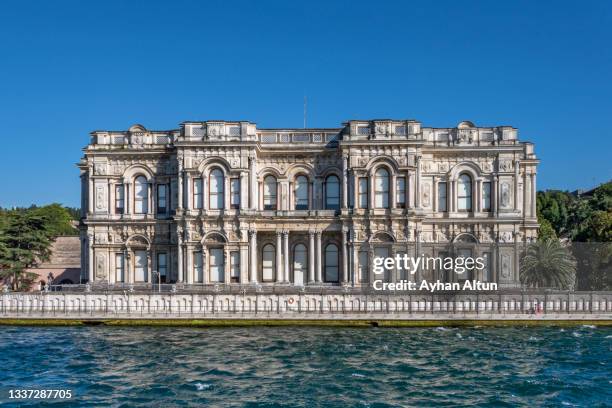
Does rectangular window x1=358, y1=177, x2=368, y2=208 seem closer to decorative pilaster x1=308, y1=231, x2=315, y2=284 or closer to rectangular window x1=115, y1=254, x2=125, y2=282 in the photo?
decorative pilaster x1=308, y1=231, x2=315, y2=284

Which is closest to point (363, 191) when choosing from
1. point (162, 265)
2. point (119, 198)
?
point (162, 265)

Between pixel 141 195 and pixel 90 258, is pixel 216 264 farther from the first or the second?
pixel 90 258

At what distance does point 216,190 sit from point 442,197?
14604mm

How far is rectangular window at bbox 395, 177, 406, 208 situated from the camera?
3792 centimetres

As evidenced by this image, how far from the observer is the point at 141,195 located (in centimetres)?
4044

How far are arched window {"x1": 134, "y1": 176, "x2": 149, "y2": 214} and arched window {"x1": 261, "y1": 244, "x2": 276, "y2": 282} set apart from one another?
8.31 meters

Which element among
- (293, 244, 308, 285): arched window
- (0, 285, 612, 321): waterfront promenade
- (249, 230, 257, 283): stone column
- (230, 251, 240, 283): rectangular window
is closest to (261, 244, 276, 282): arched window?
(293, 244, 308, 285): arched window

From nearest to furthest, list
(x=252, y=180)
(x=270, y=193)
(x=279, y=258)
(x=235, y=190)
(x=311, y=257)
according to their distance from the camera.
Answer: (x=252, y=180), (x=235, y=190), (x=311, y=257), (x=279, y=258), (x=270, y=193)

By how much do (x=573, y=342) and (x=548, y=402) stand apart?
947 centimetres

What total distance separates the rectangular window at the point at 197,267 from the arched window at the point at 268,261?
4147 millimetres

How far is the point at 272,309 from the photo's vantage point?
32625 millimetres

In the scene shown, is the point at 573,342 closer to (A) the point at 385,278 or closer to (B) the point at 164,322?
(A) the point at 385,278

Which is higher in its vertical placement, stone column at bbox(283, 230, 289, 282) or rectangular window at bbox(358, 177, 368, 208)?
rectangular window at bbox(358, 177, 368, 208)

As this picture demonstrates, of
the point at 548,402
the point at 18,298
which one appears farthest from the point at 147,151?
the point at 548,402
